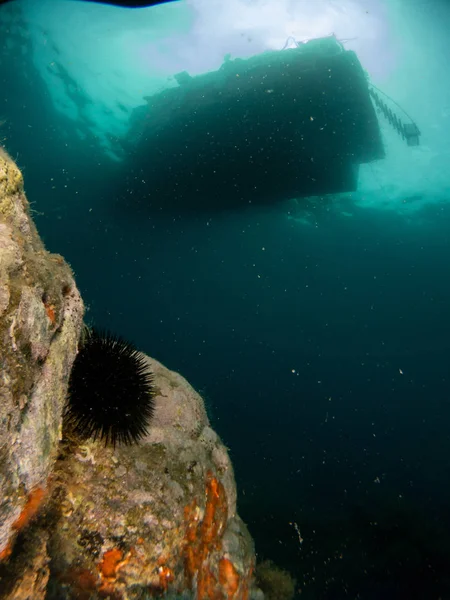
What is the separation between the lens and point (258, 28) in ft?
42.8

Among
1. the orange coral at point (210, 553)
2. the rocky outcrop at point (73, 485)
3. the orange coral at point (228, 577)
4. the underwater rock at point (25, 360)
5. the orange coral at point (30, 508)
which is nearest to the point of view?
the underwater rock at point (25, 360)

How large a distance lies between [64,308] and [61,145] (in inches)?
850

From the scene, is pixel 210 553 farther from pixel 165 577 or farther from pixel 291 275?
pixel 291 275

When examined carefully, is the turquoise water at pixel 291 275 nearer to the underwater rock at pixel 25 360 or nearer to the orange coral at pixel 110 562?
the underwater rock at pixel 25 360

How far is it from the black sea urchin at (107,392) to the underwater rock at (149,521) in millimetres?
211

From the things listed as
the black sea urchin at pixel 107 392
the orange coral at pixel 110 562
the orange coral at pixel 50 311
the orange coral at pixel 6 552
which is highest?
the orange coral at pixel 50 311

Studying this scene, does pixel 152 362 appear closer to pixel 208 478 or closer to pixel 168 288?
pixel 208 478

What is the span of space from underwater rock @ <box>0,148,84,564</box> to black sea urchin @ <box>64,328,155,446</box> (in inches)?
15.7

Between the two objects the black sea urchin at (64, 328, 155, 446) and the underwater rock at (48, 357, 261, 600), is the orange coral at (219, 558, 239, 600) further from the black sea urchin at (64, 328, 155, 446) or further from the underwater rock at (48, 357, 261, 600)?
the black sea urchin at (64, 328, 155, 446)

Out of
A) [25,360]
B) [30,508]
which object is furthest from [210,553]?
[25,360]

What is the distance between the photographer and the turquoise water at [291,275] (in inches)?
544

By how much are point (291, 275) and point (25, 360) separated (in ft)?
107

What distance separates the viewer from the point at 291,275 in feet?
111

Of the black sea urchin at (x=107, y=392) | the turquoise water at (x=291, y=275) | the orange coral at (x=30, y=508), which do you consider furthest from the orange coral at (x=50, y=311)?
the turquoise water at (x=291, y=275)
